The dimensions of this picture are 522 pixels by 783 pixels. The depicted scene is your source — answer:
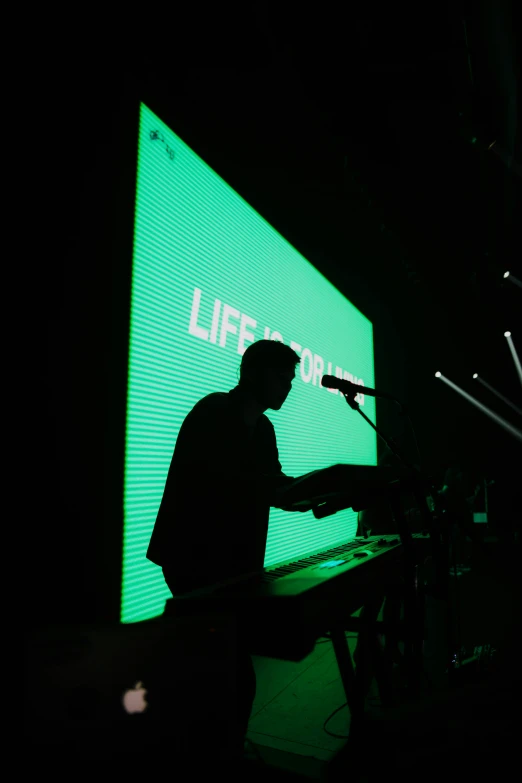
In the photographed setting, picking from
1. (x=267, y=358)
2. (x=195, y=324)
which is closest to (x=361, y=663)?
(x=267, y=358)

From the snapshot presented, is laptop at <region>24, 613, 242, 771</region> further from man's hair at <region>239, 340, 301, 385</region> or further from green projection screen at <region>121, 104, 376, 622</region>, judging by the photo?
green projection screen at <region>121, 104, 376, 622</region>

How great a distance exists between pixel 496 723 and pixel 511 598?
359 cm

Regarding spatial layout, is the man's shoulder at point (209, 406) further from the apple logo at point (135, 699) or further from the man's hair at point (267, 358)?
the apple logo at point (135, 699)

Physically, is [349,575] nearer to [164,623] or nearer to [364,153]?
[164,623]

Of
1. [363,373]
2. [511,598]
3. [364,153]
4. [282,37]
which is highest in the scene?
[364,153]

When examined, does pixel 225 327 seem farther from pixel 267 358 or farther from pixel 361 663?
pixel 361 663

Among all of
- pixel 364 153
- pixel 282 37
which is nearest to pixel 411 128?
pixel 364 153

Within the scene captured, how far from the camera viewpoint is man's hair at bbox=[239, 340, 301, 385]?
1545 mm

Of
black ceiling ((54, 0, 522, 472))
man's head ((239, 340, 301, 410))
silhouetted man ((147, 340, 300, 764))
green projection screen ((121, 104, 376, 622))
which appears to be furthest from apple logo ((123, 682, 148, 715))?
black ceiling ((54, 0, 522, 472))

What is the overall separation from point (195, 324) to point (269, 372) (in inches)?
40.2

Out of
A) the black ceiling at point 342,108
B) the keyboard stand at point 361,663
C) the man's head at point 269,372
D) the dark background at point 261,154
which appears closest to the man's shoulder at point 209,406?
the man's head at point 269,372

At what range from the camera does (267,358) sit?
155 cm

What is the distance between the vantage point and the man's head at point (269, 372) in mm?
1542

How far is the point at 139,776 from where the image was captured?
74 cm
